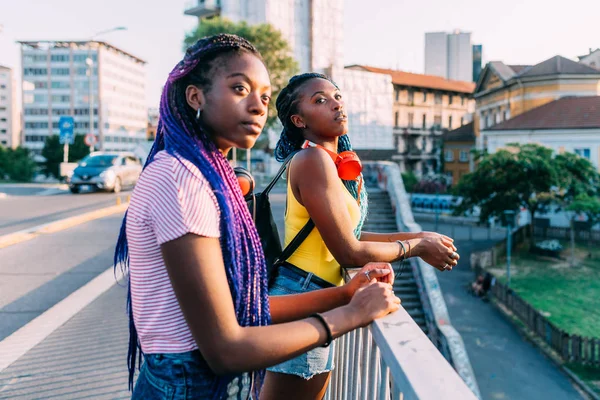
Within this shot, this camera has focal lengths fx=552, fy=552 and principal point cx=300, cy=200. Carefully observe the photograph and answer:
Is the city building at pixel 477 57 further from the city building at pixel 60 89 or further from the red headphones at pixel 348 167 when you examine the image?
the red headphones at pixel 348 167

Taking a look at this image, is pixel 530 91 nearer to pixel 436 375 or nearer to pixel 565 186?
pixel 565 186

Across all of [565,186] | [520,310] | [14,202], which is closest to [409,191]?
[565,186]

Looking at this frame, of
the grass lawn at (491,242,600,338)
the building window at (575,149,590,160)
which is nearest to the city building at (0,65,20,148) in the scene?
the building window at (575,149,590,160)

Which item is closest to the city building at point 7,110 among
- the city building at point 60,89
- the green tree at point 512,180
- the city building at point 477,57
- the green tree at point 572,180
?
the city building at point 60,89

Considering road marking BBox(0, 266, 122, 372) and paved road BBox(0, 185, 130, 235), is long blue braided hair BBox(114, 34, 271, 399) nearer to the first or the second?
road marking BBox(0, 266, 122, 372)

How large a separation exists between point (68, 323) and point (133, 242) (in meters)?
3.88

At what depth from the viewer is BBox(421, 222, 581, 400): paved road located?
13141 mm

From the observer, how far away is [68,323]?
15.6 feet

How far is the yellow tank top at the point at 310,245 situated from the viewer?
6.86 ft

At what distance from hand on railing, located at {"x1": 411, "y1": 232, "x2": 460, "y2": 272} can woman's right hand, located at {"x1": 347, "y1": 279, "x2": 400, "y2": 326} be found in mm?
485

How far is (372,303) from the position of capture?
1.65 metres

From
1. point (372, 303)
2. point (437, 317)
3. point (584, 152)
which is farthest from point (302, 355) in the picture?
point (584, 152)

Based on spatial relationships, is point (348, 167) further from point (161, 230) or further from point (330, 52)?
point (330, 52)

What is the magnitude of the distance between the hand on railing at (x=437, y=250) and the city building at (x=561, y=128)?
31543mm
